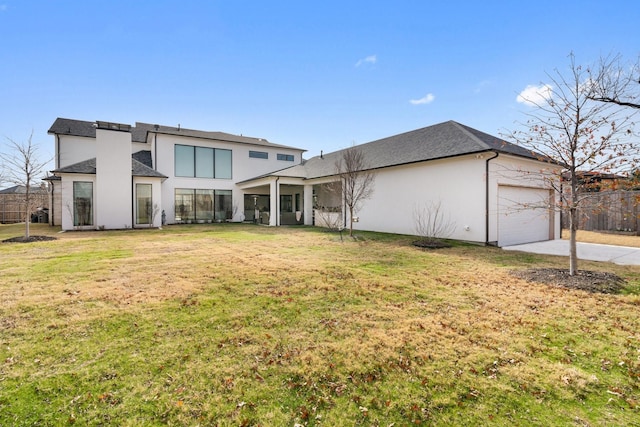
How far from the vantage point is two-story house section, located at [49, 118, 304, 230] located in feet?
53.0

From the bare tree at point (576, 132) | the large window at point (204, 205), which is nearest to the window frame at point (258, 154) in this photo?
the large window at point (204, 205)

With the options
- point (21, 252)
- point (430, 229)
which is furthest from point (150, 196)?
point (430, 229)

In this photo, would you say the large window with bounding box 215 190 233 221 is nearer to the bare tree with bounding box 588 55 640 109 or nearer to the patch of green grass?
the patch of green grass

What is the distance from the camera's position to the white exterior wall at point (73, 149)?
860 inches

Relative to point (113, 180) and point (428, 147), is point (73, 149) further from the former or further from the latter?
point (428, 147)

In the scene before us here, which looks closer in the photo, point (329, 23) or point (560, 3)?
point (560, 3)

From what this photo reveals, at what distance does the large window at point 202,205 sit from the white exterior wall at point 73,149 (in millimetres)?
8473

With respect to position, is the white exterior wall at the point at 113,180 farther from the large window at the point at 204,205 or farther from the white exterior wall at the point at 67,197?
the large window at the point at 204,205

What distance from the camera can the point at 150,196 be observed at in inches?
699

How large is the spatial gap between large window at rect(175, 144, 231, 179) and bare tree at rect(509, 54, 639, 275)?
2068cm

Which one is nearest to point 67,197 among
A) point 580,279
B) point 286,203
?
point 286,203

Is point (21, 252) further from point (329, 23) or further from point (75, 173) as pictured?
point (329, 23)

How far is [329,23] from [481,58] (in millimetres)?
6927

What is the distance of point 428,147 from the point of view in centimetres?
1374
